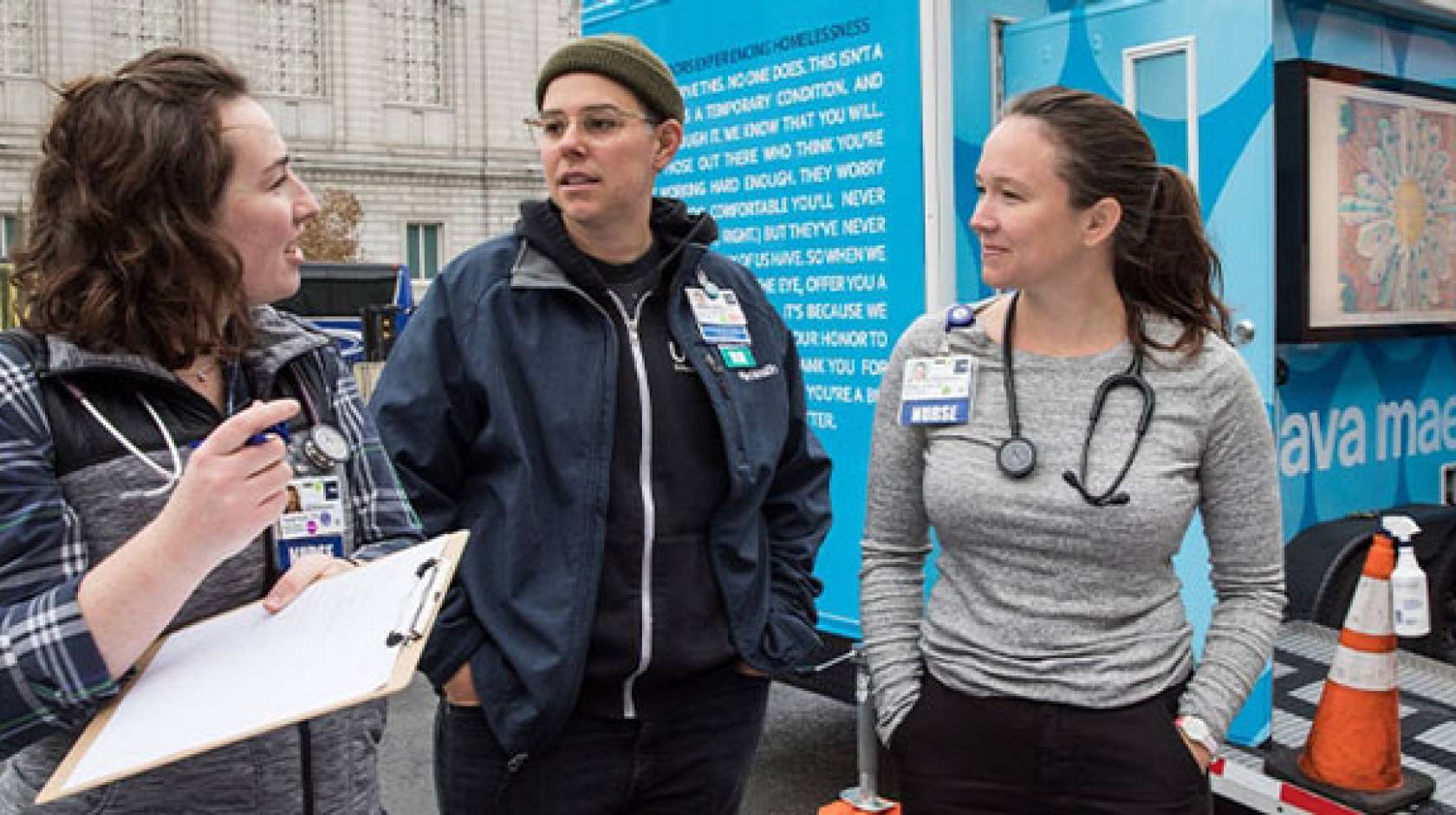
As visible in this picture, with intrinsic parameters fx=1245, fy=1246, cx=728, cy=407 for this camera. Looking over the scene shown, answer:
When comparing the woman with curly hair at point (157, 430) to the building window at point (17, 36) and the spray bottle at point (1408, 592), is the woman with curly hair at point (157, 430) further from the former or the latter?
the building window at point (17, 36)

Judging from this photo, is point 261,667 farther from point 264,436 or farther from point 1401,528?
point 1401,528

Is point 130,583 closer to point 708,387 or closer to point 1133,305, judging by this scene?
point 708,387

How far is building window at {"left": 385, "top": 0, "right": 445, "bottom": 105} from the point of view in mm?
45531

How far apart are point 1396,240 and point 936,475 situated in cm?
283

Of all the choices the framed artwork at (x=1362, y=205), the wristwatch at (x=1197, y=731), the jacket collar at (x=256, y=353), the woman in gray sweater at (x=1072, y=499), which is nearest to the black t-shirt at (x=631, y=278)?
the woman in gray sweater at (x=1072, y=499)

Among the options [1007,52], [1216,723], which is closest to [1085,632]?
[1216,723]

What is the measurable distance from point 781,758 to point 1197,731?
123 inches

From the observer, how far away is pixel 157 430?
1495mm

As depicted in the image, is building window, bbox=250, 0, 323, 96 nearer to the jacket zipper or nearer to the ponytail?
the jacket zipper

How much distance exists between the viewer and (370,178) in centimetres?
4466

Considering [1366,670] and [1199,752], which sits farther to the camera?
[1366,670]

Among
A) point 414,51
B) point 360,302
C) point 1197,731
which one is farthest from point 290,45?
point 1197,731

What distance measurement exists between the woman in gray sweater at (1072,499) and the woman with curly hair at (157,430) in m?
0.95

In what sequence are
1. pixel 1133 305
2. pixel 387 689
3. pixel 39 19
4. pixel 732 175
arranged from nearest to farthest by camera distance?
pixel 387 689 → pixel 1133 305 → pixel 732 175 → pixel 39 19
